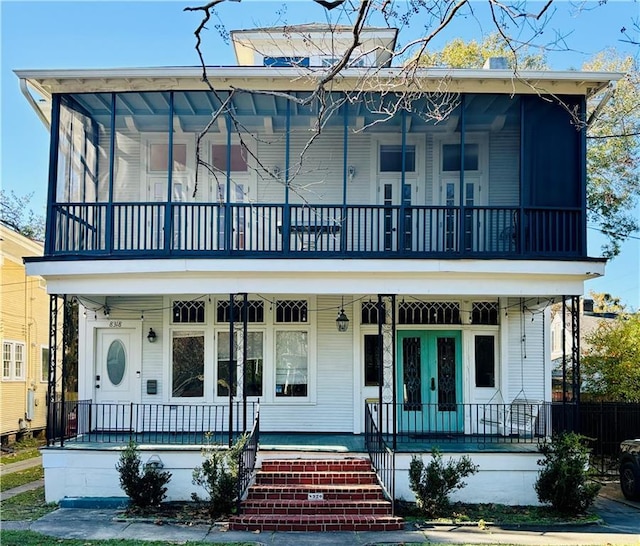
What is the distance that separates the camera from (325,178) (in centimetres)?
1522

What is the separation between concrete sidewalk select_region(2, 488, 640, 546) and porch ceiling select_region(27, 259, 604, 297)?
4.04 m

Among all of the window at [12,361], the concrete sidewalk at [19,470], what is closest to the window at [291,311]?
the concrete sidewalk at [19,470]

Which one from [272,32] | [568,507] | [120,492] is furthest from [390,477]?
[272,32]

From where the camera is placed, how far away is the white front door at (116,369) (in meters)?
15.3

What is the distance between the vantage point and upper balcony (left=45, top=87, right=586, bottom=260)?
1270 centimetres

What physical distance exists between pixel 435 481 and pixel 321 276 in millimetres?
4031

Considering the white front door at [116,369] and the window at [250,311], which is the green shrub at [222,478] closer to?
the window at [250,311]

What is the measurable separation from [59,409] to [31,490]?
6.22 feet

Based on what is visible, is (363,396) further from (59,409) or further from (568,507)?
(59,409)

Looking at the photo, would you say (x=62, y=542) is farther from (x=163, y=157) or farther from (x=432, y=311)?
(x=432, y=311)

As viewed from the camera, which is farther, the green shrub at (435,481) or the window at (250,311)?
the window at (250,311)

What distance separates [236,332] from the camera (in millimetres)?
15227

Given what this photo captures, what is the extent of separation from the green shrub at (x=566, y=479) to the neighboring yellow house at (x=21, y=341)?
14.7 m

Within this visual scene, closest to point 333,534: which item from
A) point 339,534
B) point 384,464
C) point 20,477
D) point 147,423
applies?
point 339,534
